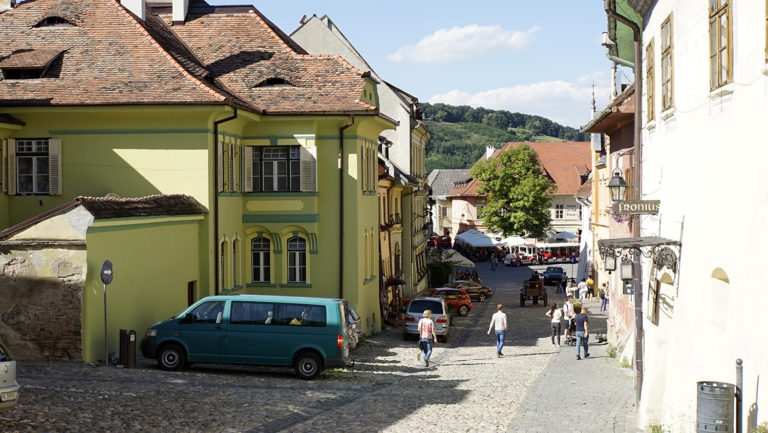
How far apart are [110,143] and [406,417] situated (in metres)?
14.6

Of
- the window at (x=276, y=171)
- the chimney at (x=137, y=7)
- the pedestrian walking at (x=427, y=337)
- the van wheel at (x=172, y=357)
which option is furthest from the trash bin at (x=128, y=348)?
the chimney at (x=137, y=7)

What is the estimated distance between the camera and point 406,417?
53.5 feet

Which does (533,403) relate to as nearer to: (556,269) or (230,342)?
(230,342)

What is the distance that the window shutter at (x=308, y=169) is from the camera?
30.0 meters

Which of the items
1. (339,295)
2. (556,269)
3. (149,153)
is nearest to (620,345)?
(339,295)

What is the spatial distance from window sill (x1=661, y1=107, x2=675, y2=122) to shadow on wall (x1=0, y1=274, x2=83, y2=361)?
38.2 ft

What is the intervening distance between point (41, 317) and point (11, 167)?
9136 mm

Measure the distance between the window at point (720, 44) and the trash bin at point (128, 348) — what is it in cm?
1304

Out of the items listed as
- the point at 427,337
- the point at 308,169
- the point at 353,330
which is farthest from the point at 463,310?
the point at 353,330

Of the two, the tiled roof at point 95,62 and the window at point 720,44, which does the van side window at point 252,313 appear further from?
the window at point 720,44

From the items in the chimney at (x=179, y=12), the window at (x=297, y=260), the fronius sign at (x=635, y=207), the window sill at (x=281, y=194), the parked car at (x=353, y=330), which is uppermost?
the chimney at (x=179, y=12)

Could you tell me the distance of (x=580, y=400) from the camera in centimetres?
1862

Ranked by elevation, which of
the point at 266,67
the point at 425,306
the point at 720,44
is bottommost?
the point at 425,306

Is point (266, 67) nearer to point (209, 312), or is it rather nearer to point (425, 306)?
point (425, 306)
